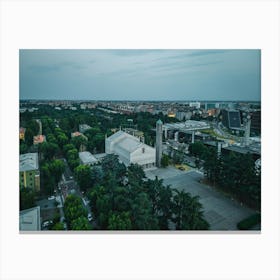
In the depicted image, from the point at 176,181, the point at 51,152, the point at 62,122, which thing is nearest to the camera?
the point at 176,181

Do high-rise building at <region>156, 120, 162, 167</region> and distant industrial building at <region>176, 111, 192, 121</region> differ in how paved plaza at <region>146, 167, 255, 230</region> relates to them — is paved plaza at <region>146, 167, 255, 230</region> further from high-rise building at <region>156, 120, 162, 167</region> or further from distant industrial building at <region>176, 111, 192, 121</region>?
distant industrial building at <region>176, 111, 192, 121</region>

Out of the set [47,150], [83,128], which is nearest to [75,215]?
[47,150]

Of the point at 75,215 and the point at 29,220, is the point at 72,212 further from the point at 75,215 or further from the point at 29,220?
the point at 29,220

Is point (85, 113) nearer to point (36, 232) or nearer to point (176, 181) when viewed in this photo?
point (176, 181)

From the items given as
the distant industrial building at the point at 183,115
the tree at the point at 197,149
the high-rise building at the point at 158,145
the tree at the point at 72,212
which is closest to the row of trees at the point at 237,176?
the high-rise building at the point at 158,145

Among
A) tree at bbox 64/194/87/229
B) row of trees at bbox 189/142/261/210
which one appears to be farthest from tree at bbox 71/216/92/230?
row of trees at bbox 189/142/261/210
